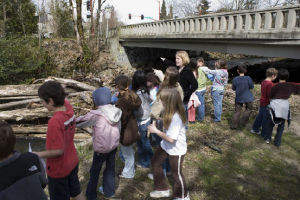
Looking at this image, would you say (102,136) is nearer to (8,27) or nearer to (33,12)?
(8,27)

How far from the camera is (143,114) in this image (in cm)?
366

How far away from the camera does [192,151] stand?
187 inches

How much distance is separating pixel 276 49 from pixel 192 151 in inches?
331

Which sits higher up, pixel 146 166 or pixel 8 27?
pixel 8 27

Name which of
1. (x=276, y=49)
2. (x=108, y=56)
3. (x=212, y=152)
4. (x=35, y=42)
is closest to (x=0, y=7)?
(x=35, y=42)

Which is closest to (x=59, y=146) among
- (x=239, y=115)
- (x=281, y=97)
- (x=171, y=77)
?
(x=171, y=77)

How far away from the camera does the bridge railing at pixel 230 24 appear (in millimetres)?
9609

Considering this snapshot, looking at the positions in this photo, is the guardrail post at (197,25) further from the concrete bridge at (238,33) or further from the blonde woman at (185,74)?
the blonde woman at (185,74)

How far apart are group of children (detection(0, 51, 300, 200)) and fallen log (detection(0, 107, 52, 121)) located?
5.78 meters

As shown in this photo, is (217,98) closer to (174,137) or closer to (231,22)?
(174,137)

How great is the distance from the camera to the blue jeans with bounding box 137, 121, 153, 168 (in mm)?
3766

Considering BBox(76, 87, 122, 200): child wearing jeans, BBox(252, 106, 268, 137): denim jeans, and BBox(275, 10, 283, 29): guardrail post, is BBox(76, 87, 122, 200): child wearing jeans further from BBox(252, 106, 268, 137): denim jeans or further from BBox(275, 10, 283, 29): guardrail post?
BBox(275, 10, 283, 29): guardrail post

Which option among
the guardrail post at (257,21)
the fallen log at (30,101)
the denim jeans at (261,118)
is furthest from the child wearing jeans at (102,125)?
the guardrail post at (257,21)

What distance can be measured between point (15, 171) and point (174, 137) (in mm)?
1645
